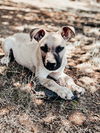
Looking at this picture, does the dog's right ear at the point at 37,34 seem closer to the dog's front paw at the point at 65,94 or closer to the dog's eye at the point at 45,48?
the dog's eye at the point at 45,48

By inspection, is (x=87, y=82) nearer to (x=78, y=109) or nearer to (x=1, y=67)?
(x=78, y=109)

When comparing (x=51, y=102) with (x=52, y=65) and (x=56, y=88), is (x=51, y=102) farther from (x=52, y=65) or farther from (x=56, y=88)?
(x=52, y=65)

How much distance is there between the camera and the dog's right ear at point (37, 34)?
17.3 feet

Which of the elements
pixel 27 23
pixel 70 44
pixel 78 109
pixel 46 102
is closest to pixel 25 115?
pixel 46 102

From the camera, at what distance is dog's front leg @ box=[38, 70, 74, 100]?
16.3 ft

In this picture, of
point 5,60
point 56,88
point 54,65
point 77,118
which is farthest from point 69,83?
point 5,60

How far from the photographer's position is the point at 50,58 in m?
4.94

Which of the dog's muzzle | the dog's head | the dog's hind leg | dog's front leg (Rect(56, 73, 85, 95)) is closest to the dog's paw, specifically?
the dog's hind leg

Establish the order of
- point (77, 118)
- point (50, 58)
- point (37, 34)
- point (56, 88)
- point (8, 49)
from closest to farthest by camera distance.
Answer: point (77, 118) < point (50, 58) < point (56, 88) < point (37, 34) < point (8, 49)

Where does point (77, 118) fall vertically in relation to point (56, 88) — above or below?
below

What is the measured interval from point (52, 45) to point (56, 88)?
0.66 metres

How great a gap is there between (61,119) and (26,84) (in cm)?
102

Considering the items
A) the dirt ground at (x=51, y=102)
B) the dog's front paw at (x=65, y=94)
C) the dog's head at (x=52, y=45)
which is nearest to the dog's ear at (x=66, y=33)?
the dog's head at (x=52, y=45)

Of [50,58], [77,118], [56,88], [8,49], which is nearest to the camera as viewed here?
[77,118]
